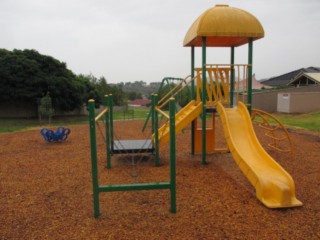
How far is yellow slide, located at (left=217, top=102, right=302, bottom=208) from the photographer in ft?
14.5

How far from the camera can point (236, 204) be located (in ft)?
14.8

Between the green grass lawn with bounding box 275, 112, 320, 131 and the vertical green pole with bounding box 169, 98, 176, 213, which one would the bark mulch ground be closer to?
the vertical green pole with bounding box 169, 98, 176, 213

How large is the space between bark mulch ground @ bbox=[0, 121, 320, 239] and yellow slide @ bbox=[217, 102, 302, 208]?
18 cm

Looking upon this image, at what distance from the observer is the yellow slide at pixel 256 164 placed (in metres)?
4.43

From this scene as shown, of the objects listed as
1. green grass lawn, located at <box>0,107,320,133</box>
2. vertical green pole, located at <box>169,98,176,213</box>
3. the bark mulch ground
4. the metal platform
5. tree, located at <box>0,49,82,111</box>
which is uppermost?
tree, located at <box>0,49,82,111</box>

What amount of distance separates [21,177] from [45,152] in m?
2.72

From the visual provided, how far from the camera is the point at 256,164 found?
5258mm

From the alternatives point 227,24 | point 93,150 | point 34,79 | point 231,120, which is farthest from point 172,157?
point 34,79

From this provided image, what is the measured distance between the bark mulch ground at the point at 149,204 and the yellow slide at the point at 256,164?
0.18 m

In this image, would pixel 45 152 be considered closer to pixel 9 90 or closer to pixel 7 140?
pixel 7 140

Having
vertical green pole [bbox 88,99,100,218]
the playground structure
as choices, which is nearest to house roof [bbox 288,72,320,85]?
the playground structure

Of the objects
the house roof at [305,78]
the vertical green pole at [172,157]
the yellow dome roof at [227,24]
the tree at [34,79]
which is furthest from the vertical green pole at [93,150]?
the house roof at [305,78]

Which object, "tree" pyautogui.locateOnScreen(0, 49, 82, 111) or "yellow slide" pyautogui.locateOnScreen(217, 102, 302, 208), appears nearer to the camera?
"yellow slide" pyautogui.locateOnScreen(217, 102, 302, 208)

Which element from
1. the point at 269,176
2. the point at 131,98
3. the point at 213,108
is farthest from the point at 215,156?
the point at 131,98
